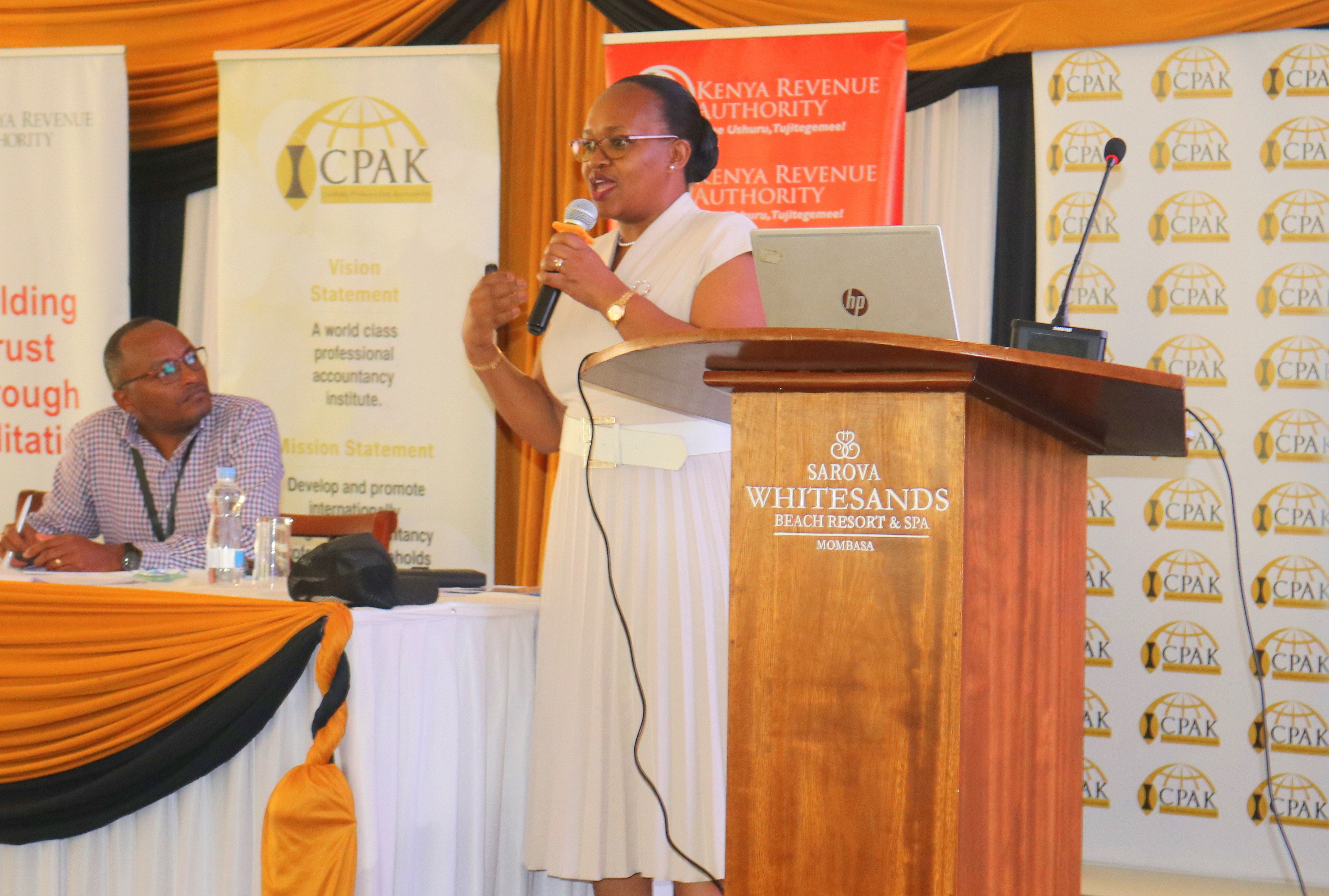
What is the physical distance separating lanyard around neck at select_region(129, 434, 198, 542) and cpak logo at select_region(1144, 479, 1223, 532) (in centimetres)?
320

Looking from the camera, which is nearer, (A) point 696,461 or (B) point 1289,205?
(A) point 696,461

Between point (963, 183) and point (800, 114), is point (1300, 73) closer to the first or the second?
point (963, 183)

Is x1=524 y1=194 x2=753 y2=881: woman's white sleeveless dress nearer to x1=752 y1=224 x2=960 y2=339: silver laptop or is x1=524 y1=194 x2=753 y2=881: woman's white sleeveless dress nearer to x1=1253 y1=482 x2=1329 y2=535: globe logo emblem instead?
x1=752 y1=224 x2=960 y2=339: silver laptop

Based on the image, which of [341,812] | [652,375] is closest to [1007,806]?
[652,375]

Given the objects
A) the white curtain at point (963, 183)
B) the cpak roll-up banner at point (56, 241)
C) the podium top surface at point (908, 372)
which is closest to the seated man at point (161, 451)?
the cpak roll-up banner at point (56, 241)

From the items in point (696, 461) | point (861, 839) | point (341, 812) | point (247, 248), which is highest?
point (247, 248)

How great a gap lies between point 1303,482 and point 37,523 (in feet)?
13.5

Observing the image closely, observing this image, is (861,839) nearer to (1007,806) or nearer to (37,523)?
(1007,806)

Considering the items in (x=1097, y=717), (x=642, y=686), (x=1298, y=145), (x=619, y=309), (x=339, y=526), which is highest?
(x=1298, y=145)

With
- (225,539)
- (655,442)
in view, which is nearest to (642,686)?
(655,442)

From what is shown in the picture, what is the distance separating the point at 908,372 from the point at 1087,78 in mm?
3479

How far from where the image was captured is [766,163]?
4.39 meters

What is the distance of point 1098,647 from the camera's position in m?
4.27

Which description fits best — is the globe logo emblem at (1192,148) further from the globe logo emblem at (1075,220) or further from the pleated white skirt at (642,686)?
the pleated white skirt at (642,686)
